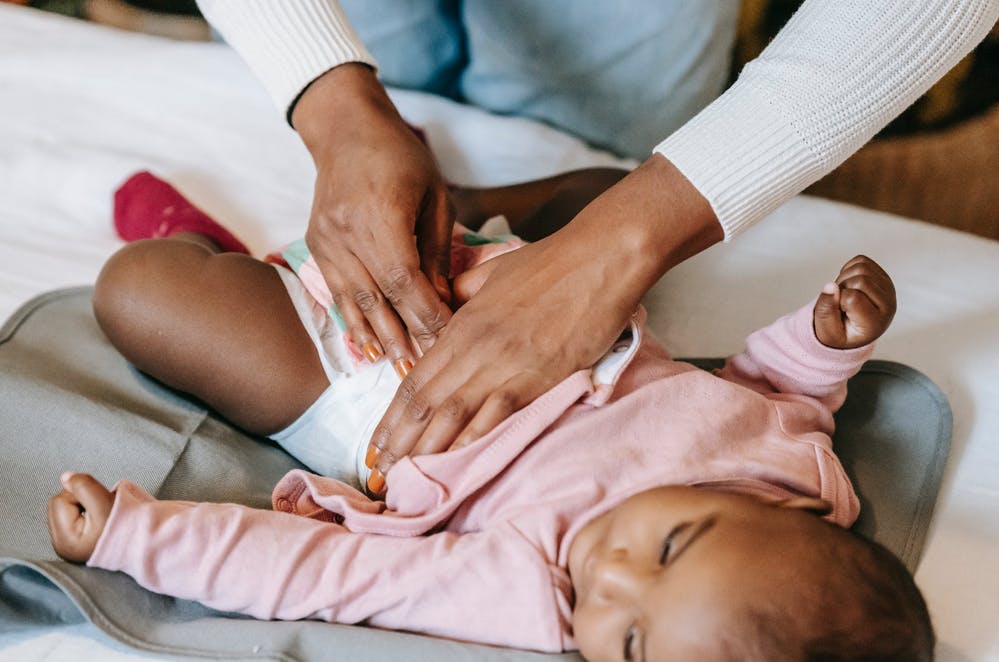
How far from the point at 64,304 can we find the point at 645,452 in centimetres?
66

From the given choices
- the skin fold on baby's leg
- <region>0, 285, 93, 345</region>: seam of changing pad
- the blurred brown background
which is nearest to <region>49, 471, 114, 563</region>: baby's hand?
the skin fold on baby's leg

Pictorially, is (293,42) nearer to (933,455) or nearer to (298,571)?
(298,571)

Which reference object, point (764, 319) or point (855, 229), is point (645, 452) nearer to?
point (764, 319)

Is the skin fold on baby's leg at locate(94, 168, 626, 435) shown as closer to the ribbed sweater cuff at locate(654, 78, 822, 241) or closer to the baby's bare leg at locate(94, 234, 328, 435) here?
the baby's bare leg at locate(94, 234, 328, 435)

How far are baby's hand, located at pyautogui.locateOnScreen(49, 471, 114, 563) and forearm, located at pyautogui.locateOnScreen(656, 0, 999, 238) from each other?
58 cm

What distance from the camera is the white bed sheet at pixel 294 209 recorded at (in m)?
1.06

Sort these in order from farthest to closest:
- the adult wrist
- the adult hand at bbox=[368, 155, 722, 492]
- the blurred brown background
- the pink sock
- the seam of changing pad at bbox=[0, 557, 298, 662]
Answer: the blurred brown background, the pink sock, the adult wrist, the adult hand at bbox=[368, 155, 722, 492], the seam of changing pad at bbox=[0, 557, 298, 662]

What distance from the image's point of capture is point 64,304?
3.39 ft

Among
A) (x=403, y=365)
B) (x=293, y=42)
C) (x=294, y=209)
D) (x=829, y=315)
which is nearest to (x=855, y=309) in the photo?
(x=829, y=315)

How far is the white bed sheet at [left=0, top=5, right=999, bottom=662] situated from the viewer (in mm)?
1064

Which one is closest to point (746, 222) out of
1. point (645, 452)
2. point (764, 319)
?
point (645, 452)

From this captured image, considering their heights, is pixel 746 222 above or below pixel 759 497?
above

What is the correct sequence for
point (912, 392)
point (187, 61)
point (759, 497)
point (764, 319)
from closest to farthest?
point (759, 497) → point (912, 392) → point (764, 319) → point (187, 61)

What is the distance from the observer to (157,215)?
1.16 meters
